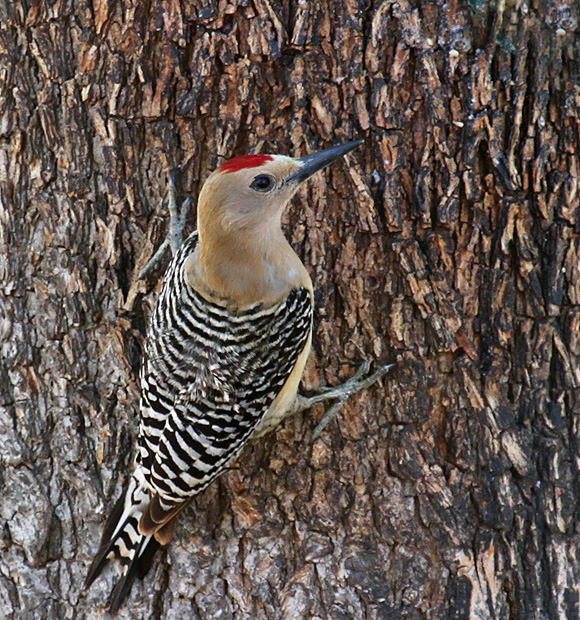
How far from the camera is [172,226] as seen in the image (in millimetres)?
→ 2643

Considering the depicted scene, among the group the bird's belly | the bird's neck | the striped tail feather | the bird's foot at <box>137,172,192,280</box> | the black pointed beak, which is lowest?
the striped tail feather

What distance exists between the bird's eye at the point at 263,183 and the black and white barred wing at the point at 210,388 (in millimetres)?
414

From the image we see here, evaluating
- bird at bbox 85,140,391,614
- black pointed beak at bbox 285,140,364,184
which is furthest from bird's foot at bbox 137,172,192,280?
black pointed beak at bbox 285,140,364,184

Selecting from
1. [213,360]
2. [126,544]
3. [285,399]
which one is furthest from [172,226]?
[126,544]

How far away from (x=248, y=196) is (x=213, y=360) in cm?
65

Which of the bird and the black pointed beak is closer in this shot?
the black pointed beak

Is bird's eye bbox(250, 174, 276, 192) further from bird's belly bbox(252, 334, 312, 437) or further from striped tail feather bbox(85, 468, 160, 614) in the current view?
striped tail feather bbox(85, 468, 160, 614)

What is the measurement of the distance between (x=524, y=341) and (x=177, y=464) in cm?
137

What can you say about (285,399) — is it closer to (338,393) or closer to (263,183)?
(338,393)

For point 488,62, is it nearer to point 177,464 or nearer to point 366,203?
point 366,203

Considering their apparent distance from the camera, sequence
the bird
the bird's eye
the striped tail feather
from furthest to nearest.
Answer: the striped tail feather
the bird
the bird's eye

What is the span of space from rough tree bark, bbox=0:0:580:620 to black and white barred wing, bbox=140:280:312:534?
0.13 meters

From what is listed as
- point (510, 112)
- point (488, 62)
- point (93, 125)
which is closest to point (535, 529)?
point (510, 112)

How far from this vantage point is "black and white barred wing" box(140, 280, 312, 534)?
2.60 m
